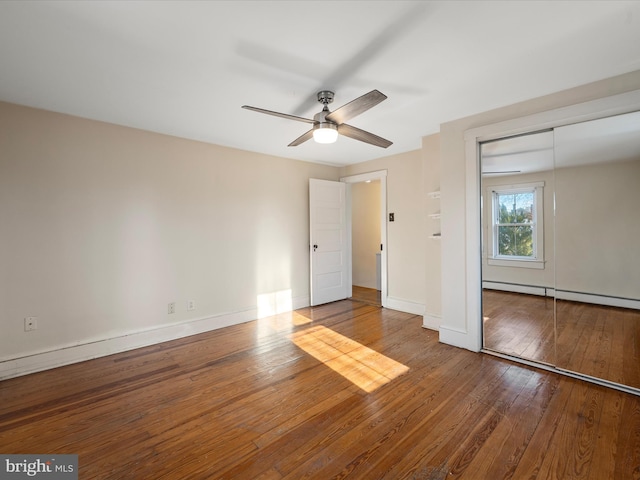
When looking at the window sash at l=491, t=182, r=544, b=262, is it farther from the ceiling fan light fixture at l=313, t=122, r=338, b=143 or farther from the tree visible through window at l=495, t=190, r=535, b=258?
the ceiling fan light fixture at l=313, t=122, r=338, b=143

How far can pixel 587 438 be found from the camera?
1.76m

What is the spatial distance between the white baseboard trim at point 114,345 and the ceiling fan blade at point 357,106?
300 cm

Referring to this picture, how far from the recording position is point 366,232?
6656mm

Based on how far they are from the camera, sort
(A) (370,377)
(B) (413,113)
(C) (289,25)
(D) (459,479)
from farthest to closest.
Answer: (B) (413,113), (A) (370,377), (C) (289,25), (D) (459,479)

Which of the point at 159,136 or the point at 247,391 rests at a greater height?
the point at 159,136

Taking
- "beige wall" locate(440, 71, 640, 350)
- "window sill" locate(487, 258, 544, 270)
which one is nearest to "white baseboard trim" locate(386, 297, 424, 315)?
"beige wall" locate(440, 71, 640, 350)

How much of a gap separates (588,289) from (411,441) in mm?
2248

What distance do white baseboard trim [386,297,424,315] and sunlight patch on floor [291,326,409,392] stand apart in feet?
4.48

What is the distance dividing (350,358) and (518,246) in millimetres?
2046

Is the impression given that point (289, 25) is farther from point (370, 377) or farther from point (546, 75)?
point (370, 377)

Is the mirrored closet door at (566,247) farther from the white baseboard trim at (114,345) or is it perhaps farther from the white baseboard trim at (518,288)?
the white baseboard trim at (114,345)

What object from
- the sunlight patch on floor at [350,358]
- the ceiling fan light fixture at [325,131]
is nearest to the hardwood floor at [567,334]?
the sunlight patch on floor at [350,358]

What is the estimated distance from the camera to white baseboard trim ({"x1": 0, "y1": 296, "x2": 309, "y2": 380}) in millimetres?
2666

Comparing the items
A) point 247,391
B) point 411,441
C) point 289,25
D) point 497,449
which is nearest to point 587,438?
point 497,449
